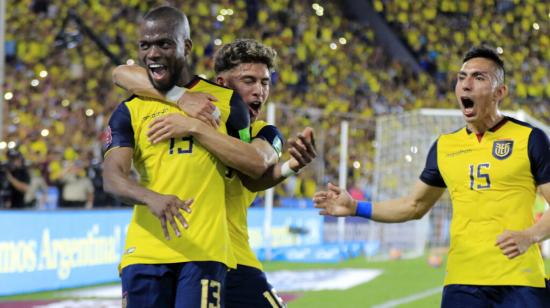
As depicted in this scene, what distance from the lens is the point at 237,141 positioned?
381 centimetres

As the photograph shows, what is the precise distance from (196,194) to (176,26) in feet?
2.30

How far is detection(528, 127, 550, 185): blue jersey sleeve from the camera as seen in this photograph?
457cm

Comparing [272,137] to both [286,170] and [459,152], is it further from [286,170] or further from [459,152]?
[459,152]

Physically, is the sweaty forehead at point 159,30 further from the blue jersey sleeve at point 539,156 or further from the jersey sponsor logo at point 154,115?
the blue jersey sleeve at point 539,156

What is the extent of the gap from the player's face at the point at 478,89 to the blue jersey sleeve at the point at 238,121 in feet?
4.42

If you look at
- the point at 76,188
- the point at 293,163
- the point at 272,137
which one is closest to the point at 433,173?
the point at 272,137

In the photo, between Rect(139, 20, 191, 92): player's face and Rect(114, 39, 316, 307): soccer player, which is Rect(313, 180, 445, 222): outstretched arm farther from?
Rect(139, 20, 191, 92): player's face

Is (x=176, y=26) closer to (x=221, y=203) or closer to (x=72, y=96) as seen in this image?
(x=221, y=203)

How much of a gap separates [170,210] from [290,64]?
70.1 feet

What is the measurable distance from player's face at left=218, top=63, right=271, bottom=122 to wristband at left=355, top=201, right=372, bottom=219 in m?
0.86

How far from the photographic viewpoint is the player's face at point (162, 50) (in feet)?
12.2

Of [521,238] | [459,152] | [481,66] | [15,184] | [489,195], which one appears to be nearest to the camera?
[521,238]

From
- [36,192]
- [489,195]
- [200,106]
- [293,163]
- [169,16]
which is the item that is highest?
[169,16]

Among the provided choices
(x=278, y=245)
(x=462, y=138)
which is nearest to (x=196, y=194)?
(x=462, y=138)
